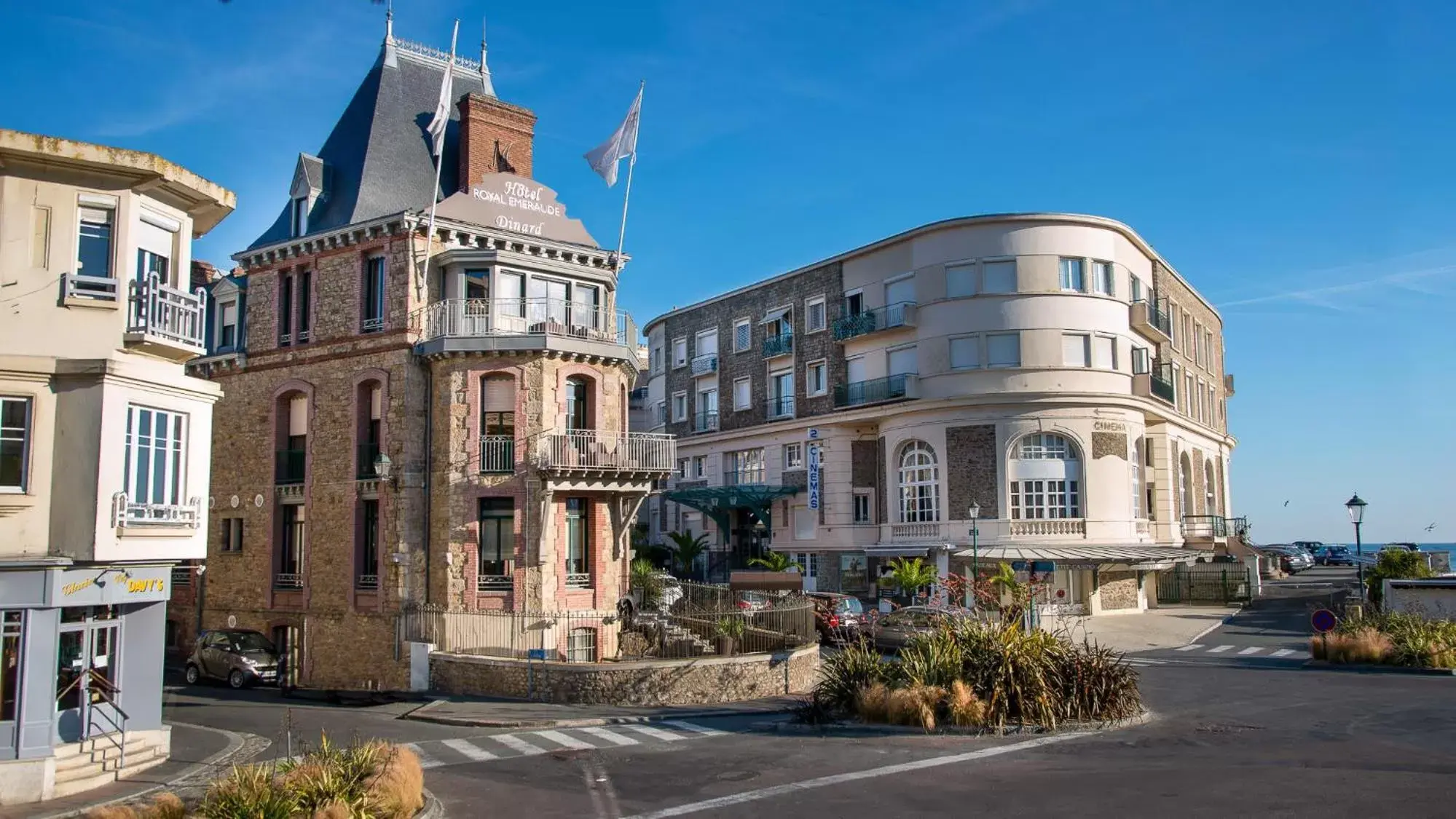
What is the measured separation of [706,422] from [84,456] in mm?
39119

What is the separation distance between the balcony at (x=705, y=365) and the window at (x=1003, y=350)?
16469 mm

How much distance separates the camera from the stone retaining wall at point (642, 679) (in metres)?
21.8

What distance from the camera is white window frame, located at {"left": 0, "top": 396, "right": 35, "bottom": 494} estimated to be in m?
14.8

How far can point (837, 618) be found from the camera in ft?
105

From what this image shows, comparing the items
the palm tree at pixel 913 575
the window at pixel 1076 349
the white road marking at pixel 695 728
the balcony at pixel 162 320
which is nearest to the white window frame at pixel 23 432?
the balcony at pixel 162 320

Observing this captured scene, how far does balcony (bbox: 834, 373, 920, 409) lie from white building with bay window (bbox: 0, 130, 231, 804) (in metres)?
29.0

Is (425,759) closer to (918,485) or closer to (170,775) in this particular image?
(170,775)

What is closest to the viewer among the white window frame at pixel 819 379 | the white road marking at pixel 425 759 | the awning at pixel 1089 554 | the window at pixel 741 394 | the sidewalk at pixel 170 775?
the sidewalk at pixel 170 775

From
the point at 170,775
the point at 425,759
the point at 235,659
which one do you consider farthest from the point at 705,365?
the point at 170,775

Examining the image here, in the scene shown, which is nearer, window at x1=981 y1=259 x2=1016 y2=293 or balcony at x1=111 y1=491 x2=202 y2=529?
balcony at x1=111 y1=491 x2=202 y2=529

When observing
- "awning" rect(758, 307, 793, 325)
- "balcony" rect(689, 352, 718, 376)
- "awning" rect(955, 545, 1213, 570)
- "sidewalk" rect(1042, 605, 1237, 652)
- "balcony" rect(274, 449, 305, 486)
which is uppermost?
"awning" rect(758, 307, 793, 325)

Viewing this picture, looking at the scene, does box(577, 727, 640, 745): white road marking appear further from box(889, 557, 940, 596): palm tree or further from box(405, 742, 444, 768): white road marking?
box(889, 557, 940, 596): palm tree

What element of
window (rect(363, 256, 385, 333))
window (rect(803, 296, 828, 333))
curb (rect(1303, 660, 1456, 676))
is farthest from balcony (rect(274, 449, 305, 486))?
curb (rect(1303, 660, 1456, 676))

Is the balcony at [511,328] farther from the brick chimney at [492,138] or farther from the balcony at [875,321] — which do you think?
the balcony at [875,321]
